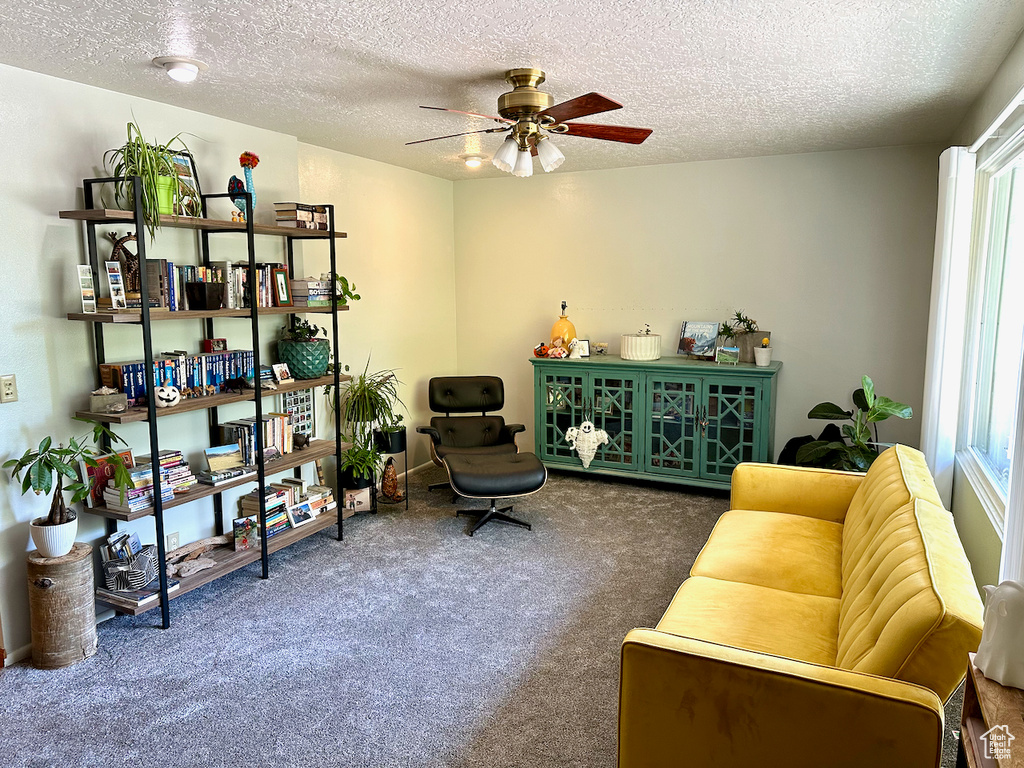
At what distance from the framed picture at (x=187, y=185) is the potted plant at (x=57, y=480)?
110cm

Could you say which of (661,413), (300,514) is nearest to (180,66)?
(300,514)

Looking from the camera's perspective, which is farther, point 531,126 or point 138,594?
point 138,594

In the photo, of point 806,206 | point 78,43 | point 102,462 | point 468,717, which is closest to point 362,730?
point 468,717

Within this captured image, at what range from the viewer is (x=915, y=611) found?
5.36 feet

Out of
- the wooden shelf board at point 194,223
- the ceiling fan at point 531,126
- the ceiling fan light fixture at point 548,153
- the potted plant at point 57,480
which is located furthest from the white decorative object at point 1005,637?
the wooden shelf board at point 194,223

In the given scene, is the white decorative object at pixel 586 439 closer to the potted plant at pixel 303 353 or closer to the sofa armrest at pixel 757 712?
the potted plant at pixel 303 353

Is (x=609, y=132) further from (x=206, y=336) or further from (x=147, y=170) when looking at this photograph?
(x=206, y=336)

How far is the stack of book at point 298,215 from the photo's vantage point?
3873 millimetres

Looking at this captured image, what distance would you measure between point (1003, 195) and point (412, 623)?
3.34 meters

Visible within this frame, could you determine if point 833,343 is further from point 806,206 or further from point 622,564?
point 622,564

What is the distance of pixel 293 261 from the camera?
169 inches

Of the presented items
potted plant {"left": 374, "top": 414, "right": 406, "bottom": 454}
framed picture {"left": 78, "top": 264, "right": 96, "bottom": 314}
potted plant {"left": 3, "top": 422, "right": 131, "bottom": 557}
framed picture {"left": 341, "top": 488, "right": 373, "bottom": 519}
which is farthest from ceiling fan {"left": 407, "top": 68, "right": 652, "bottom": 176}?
framed picture {"left": 341, "top": 488, "right": 373, "bottom": 519}

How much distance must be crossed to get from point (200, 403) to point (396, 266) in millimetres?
2335

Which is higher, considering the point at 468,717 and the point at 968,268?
the point at 968,268
